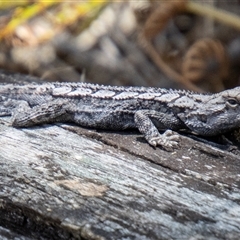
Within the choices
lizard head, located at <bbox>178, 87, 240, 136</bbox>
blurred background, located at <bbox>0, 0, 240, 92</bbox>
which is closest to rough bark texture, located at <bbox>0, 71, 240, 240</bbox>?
lizard head, located at <bbox>178, 87, 240, 136</bbox>

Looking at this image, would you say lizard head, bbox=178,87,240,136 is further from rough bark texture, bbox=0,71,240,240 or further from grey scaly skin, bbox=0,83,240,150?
rough bark texture, bbox=0,71,240,240

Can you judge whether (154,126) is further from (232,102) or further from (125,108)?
(232,102)

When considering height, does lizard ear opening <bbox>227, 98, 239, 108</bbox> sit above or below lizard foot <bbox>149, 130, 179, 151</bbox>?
above

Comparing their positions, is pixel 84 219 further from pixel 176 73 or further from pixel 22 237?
pixel 176 73

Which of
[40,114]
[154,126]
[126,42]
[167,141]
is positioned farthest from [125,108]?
[126,42]

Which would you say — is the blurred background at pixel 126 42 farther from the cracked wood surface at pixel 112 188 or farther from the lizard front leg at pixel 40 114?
the cracked wood surface at pixel 112 188
